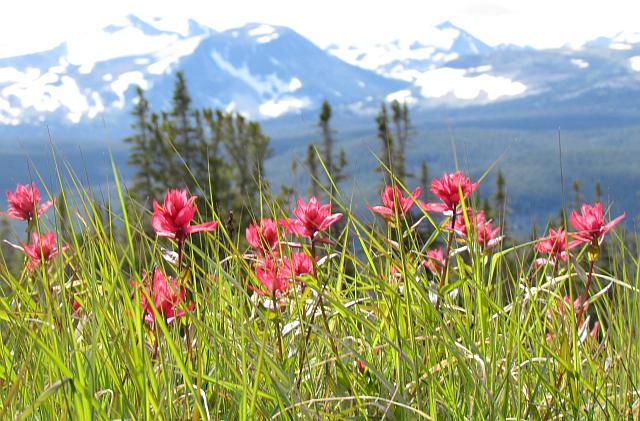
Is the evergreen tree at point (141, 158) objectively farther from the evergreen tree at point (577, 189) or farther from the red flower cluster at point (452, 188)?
the red flower cluster at point (452, 188)

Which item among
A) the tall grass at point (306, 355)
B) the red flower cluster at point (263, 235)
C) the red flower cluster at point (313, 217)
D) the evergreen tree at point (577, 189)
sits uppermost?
the red flower cluster at point (313, 217)

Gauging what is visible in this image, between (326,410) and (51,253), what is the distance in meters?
1.35

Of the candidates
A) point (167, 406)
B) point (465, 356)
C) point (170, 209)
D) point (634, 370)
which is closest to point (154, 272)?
point (170, 209)

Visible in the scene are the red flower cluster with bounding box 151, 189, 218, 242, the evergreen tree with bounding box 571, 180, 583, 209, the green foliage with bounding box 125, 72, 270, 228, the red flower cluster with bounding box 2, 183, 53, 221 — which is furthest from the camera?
the evergreen tree with bounding box 571, 180, 583, 209

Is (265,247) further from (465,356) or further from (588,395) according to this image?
(588,395)

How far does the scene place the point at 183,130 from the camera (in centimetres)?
6238

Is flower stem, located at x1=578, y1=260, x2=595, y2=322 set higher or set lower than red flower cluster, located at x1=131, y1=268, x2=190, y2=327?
lower

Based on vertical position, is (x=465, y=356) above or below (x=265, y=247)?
below

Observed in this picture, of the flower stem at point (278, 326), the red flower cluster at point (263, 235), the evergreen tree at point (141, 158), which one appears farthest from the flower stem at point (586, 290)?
the evergreen tree at point (141, 158)

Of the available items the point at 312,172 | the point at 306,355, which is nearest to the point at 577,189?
the point at 312,172

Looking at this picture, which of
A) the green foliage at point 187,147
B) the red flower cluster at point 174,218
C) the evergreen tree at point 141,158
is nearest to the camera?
the red flower cluster at point 174,218

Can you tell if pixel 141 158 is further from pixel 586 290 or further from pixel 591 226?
pixel 586 290

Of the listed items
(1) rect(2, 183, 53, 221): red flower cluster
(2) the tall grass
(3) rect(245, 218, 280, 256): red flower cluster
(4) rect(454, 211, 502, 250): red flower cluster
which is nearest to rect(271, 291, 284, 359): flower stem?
(2) the tall grass

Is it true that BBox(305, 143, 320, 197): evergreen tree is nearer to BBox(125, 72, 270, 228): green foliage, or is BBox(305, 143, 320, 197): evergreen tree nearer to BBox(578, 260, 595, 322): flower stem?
BBox(578, 260, 595, 322): flower stem
